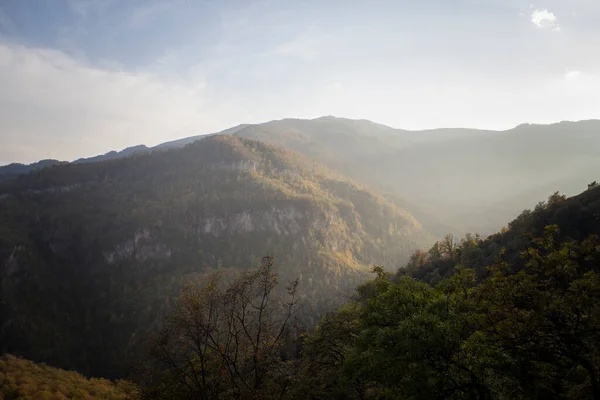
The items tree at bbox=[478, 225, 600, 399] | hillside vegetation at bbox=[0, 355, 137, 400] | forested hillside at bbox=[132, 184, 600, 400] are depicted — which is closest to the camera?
tree at bbox=[478, 225, 600, 399]

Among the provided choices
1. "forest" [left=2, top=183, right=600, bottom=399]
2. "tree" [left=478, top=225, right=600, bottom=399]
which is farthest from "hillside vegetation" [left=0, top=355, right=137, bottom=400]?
"tree" [left=478, top=225, right=600, bottom=399]

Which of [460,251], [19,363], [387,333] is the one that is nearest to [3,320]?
[19,363]

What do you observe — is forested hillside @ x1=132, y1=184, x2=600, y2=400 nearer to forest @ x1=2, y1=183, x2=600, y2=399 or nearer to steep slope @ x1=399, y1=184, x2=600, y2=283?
forest @ x1=2, y1=183, x2=600, y2=399

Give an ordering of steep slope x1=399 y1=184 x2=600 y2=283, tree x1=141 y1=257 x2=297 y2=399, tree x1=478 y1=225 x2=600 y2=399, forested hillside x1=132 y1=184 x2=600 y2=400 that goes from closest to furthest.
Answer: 1. tree x1=478 y1=225 x2=600 y2=399
2. forested hillside x1=132 y1=184 x2=600 y2=400
3. tree x1=141 y1=257 x2=297 y2=399
4. steep slope x1=399 y1=184 x2=600 y2=283

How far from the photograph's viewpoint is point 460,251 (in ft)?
274

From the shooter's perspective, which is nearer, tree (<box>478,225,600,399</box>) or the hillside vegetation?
tree (<box>478,225,600,399</box>)

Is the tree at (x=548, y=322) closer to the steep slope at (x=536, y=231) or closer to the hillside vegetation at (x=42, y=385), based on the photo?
the steep slope at (x=536, y=231)

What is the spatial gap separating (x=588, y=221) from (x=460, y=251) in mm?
27331

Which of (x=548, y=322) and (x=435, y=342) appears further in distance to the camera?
(x=435, y=342)

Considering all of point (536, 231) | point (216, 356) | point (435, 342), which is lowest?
point (216, 356)

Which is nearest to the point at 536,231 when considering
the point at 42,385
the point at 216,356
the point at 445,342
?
the point at 445,342

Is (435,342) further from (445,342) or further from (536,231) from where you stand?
(536,231)

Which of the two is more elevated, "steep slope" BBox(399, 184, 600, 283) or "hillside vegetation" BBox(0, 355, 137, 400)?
"steep slope" BBox(399, 184, 600, 283)

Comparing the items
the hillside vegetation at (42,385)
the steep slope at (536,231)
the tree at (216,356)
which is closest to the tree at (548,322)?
the tree at (216,356)
